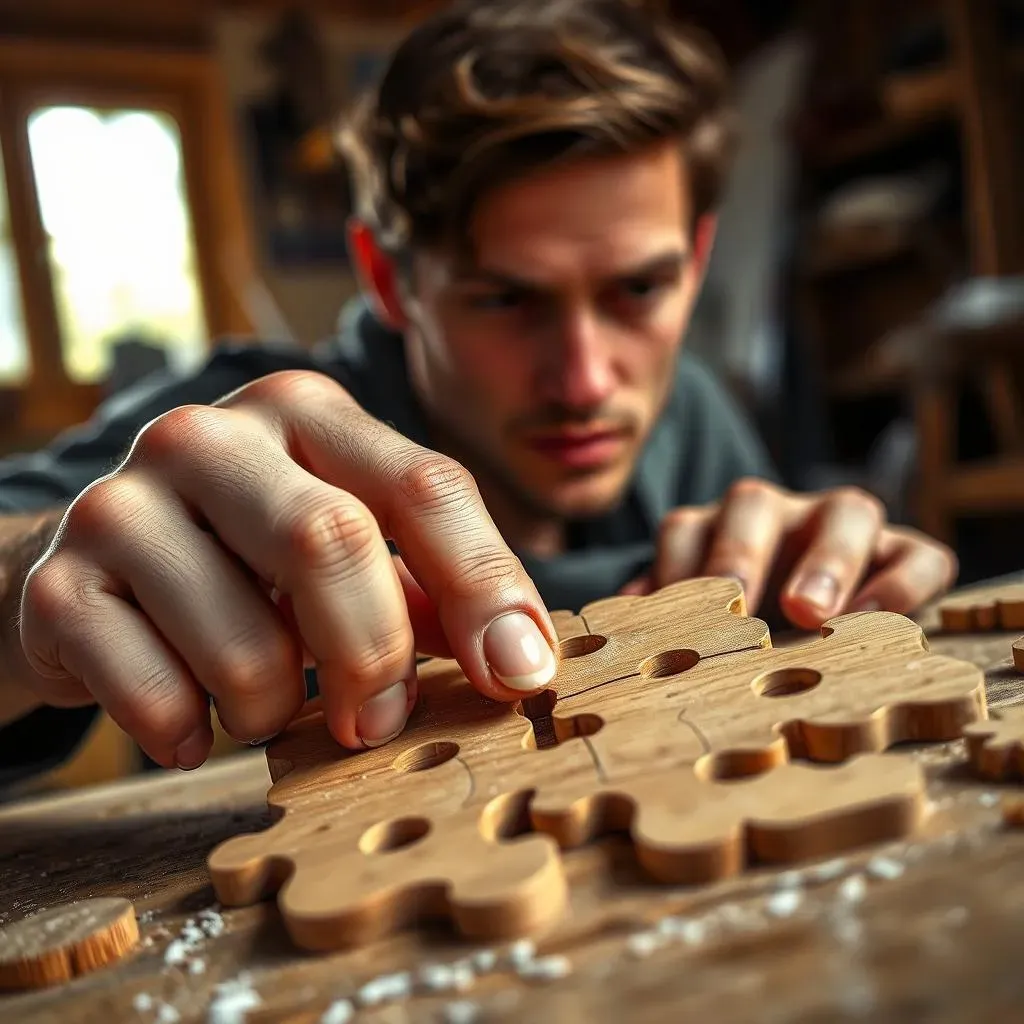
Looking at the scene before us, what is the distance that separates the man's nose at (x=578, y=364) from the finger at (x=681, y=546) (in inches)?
10.6

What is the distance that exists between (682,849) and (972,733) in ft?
0.64

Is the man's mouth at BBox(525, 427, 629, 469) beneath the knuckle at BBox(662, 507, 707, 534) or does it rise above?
above

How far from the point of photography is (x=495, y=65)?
142 centimetres

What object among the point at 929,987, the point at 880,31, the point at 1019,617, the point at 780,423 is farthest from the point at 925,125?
the point at 929,987

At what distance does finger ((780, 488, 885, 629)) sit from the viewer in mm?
945

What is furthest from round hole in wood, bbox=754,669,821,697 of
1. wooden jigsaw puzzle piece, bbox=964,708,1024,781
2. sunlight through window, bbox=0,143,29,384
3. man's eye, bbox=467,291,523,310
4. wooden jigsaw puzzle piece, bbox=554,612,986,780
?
sunlight through window, bbox=0,143,29,384

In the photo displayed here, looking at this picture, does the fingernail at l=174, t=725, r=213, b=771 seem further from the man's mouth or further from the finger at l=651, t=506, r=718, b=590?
the man's mouth

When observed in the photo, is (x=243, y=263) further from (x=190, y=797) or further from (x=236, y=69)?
(x=190, y=797)

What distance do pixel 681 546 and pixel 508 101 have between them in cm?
68

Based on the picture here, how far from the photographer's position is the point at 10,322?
5.28m

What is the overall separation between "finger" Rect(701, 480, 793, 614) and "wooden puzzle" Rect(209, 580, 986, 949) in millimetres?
276

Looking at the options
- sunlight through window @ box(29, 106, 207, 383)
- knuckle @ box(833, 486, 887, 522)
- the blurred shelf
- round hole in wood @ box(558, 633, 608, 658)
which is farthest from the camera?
sunlight through window @ box(29, 106, 207, 383)

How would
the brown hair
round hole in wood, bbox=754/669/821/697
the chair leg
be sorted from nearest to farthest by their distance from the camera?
1. round hole in wood, bbox=754/669/821/697
2. the brown hair
3. the chair leg

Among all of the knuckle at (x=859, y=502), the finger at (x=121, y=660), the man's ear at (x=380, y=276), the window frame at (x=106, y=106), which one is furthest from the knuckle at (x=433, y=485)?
the window frame at (x=106, y=106)
